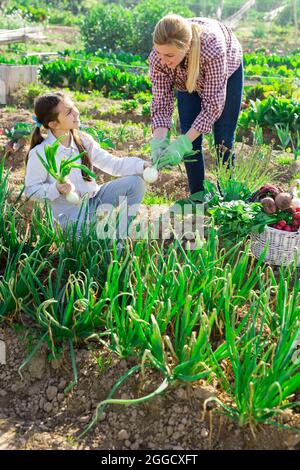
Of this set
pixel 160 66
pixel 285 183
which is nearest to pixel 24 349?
pixel 160 66

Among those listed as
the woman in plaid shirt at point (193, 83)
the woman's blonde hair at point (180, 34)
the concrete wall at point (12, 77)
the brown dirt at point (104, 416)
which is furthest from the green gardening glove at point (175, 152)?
the concrete wall at point (12, 77)

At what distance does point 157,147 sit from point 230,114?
60cm

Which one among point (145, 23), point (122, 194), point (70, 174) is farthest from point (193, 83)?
point (145, 23)

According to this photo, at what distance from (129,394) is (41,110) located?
1495mm

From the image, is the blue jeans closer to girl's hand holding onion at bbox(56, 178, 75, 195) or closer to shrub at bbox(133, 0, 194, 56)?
girl's hand holding onion at bbox(56, 178, 75, 195)

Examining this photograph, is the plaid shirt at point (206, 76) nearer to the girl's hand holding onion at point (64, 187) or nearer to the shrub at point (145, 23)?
the girl's hand holding onion at point (64, 187)

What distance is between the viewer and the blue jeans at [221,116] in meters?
3.42

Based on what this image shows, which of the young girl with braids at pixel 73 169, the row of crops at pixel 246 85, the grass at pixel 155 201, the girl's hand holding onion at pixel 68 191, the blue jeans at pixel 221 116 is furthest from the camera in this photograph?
the row of crops at pixel 246 85

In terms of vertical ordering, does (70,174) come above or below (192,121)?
below

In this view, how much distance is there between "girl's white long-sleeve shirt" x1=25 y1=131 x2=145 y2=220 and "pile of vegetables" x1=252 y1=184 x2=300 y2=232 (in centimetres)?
67

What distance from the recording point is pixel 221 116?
137 inches

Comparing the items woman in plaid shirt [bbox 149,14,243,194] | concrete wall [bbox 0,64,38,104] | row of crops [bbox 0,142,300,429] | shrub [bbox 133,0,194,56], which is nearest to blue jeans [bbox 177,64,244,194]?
woman in plaid shirt [bbox 149,14,243,194]

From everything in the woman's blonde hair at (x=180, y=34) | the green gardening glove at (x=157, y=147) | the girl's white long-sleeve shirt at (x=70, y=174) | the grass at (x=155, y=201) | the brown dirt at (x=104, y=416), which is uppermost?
the woman's blonde hair at (x=180, y=34)

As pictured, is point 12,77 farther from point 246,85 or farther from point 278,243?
point 278,243
